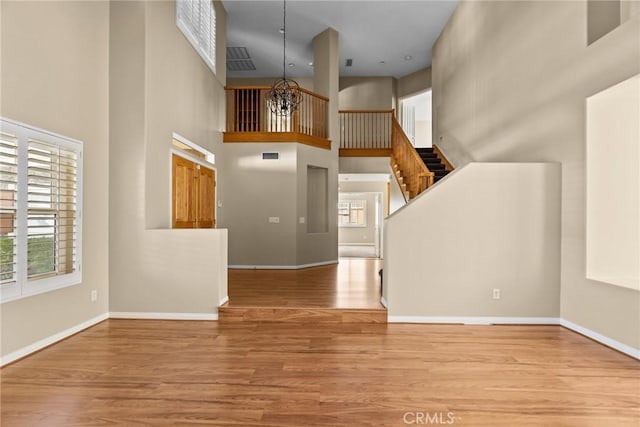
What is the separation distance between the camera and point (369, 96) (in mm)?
11367

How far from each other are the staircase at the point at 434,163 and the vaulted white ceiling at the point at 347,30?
2.70 meters

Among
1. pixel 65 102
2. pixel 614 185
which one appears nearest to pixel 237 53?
pixel 65 102

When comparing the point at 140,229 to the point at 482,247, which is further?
the point at 140,229

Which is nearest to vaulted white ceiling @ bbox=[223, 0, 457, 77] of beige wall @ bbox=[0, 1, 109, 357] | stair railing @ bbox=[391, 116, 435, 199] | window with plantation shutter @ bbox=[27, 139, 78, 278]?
stair railing @ bbox=[391, 116, 435, 199]

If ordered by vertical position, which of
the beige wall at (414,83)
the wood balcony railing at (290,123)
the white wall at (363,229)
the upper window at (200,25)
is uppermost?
the beige wall at (414,83)

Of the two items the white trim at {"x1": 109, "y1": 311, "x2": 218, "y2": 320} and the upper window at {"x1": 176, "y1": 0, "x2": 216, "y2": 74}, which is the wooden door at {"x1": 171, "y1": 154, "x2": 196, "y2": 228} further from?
the upper window at {"x1": 176, "y1": 0, "x2": 216, "y2": 74}

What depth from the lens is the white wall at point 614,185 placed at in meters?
3.61

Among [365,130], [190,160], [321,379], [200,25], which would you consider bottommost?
[321,379]

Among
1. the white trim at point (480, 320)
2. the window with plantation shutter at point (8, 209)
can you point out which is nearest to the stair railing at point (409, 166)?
the white trim at point (480, 320)

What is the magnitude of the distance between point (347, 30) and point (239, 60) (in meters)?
3.02

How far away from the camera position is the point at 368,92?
1138cm

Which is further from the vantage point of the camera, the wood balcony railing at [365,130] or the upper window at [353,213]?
the upper window at [353,213]

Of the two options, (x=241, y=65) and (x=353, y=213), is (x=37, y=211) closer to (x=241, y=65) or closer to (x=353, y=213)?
(x=241, y=65)

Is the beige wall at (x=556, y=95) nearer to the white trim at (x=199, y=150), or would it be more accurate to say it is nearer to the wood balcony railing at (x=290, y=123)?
the wood balcony railing at (x=290, y=123)
